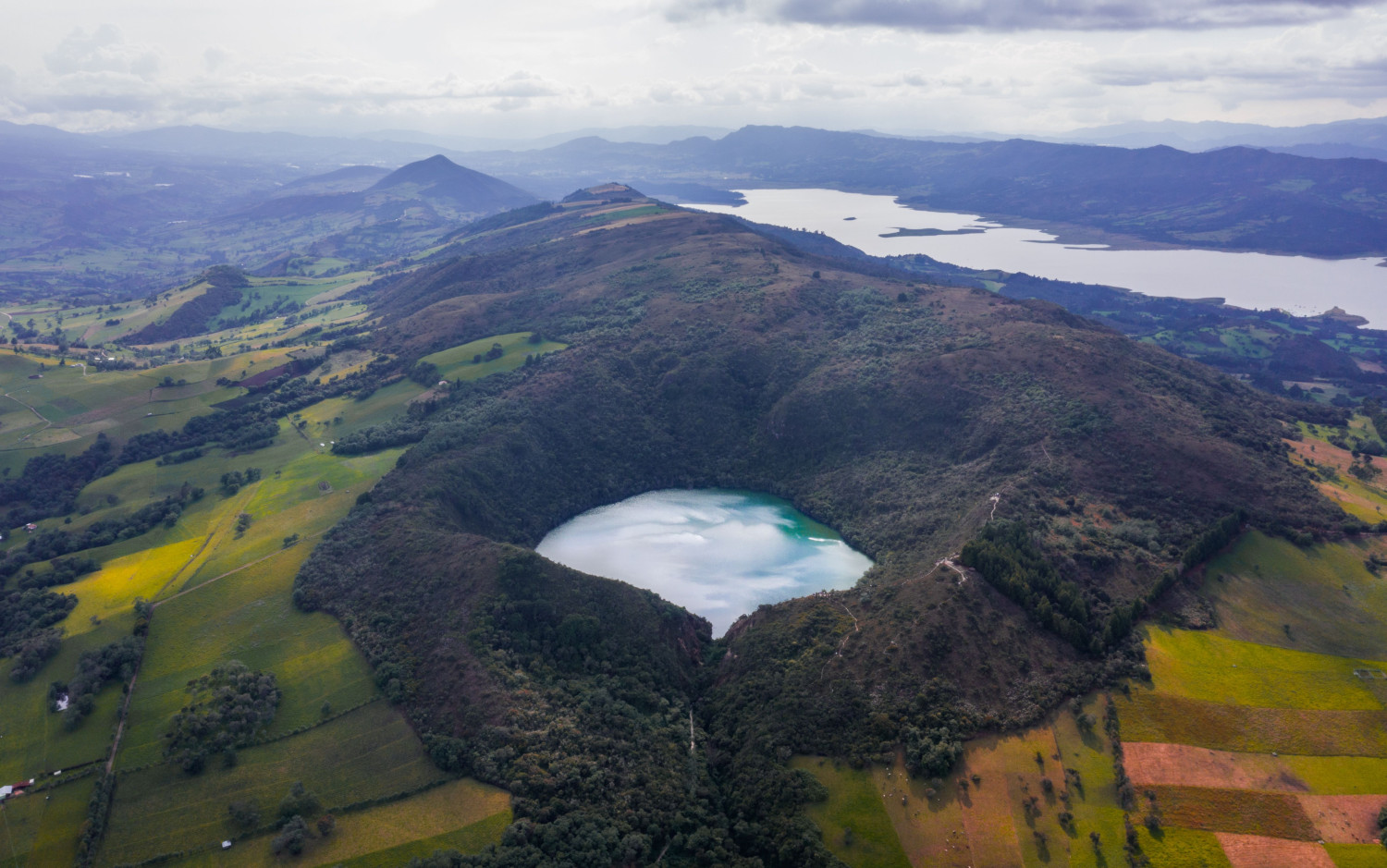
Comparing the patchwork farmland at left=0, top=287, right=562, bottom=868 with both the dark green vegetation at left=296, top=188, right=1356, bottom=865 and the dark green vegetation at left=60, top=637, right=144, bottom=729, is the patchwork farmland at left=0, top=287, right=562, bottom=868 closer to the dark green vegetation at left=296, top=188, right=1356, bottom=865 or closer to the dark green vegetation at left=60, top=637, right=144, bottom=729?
the dark green vegetation at left=60, top=637, right=144, bottom=729

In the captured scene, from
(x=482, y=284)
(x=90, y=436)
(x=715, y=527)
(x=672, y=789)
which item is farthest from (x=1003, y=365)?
(x=90, y=436)

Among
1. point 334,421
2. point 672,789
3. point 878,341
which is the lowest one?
point 672,789

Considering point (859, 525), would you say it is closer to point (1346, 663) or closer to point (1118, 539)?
point (1118, 539)

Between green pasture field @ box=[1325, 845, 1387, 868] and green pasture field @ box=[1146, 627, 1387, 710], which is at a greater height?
green pasture field @ box=[1146, 627, 1387, 710]

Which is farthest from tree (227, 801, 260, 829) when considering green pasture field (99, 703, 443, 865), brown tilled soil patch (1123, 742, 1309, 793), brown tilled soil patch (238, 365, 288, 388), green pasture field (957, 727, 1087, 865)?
brown tilled soil patch (238, 365, 288, 388)

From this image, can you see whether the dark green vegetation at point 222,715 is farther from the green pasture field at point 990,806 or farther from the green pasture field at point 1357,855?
the green pasture field at point 1357,855

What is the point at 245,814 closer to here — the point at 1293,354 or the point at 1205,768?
the point at 1205,768
